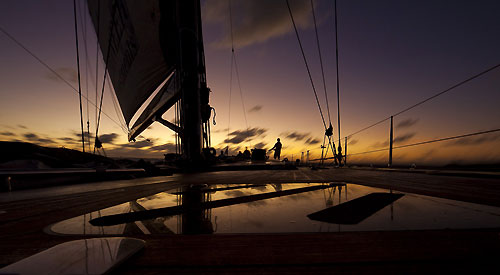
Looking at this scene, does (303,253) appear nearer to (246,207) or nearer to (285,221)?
(285,221)

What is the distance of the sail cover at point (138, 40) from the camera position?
18.5ft

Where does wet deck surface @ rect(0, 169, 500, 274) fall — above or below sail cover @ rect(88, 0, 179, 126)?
below

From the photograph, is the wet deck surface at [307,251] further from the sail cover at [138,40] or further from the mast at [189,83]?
the sail cover at [138,40]

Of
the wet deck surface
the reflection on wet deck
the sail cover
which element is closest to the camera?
the wet deck surface

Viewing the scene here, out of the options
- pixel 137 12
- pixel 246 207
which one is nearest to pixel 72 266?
pixel 246 207

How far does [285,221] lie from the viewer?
0.94 m

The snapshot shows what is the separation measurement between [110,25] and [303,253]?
8.82 metres

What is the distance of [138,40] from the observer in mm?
6176

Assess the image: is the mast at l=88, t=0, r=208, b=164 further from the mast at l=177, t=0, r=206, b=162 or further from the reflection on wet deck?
the reflection on wet deck

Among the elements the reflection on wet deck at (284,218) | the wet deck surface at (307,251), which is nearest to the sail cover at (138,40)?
the reflection on wet deck at (284,218)

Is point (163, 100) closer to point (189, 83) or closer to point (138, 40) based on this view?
point (138, 40)

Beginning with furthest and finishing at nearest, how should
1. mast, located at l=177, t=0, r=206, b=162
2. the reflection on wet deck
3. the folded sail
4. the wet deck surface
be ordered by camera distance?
1. the folded sail
2. mast, located at l=177, t=0, r=206, b=162
3. the reflection on wet deck
4. the wet deck surface

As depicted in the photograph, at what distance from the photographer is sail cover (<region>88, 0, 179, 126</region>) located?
18.5 feet

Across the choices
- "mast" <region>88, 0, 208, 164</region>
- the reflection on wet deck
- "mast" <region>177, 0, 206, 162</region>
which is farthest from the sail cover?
the reflection on wet deck
